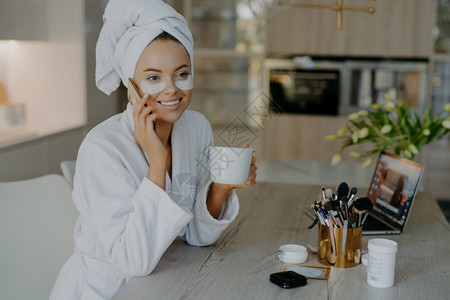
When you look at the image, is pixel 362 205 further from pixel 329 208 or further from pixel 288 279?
pixel 288 279

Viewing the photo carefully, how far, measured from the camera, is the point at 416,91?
4.54 metres

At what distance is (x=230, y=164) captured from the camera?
120cm

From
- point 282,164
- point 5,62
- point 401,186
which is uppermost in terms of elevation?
point 5,62

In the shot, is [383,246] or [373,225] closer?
[383,246]

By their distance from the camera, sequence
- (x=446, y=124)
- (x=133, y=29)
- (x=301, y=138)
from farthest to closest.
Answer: (x=301, y=138) → (x=446, y=124) → (x=133, y=29)

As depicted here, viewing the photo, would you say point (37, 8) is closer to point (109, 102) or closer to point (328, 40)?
point (109, 102)

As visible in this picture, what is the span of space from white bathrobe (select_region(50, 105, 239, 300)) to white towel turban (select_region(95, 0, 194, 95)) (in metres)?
0.14

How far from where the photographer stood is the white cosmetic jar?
4.28ft

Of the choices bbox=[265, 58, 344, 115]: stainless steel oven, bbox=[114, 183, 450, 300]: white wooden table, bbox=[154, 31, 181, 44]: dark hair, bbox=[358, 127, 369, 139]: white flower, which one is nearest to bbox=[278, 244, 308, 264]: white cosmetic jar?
bbox=[114, 183, 450, 300]: white wooden table

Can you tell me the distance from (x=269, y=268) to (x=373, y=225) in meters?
0.51

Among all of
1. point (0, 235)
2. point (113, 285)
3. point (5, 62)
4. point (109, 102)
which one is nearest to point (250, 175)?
point (113, 285)

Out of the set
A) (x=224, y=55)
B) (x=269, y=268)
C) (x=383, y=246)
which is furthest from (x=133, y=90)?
(x=224, y=55)

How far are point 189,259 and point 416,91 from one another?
12.1ft

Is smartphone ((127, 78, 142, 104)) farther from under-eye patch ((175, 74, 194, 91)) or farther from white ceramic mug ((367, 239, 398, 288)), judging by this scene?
white ceramic mug ((367, 239, 398, 288))
